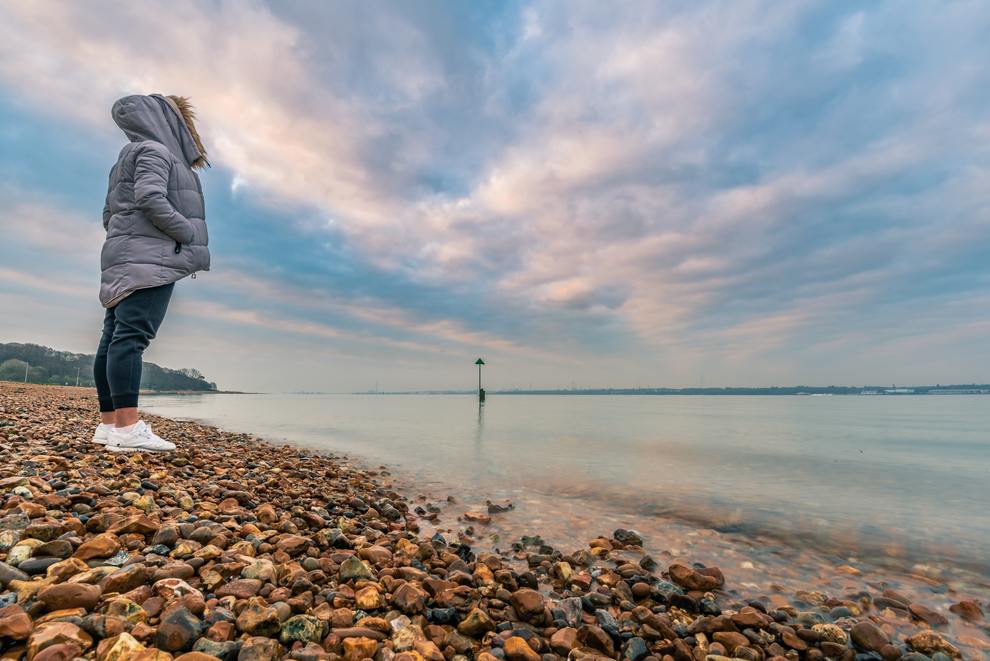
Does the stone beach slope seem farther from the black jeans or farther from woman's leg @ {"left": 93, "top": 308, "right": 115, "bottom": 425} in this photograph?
woman's leg @ {"left": 93, "top": 308, "right": 115, "bottom": 425}

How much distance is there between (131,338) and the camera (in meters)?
4.53

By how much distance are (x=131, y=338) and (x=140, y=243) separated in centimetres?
100

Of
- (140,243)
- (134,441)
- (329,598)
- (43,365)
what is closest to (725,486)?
(329,598)

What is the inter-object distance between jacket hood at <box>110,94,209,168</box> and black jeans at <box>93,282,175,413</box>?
5.73ft

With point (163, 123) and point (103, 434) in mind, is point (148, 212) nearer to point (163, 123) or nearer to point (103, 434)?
point (163, 123)

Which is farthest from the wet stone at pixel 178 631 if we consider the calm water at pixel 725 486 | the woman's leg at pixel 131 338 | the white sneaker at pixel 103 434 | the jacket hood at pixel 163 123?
the jacket hood at pixel 163 123

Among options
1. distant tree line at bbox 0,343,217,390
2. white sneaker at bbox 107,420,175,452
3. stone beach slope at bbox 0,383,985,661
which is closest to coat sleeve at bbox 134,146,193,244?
→ white sneaker at bbox 107,420,175,452

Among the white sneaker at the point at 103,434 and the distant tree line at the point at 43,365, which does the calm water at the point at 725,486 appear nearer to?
the white sneaker at the point at 103,434

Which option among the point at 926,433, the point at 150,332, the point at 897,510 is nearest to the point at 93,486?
the point at 150,332

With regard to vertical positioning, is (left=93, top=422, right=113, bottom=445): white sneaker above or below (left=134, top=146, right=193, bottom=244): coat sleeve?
below

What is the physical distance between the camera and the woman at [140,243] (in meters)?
4.49

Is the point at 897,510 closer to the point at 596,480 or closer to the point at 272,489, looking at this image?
the point at 596,480

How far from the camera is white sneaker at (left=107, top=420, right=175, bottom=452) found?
5.07 m

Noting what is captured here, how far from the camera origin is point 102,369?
16.5 ft
